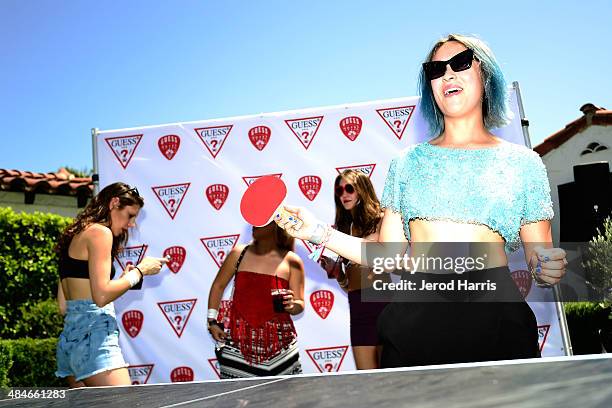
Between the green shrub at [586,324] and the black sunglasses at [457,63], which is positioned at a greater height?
the black sunglasses at [457,63]

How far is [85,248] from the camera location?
392 cm

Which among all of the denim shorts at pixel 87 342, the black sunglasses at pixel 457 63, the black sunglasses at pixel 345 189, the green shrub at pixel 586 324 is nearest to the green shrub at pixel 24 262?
the black sunglasses at pixel 345 189

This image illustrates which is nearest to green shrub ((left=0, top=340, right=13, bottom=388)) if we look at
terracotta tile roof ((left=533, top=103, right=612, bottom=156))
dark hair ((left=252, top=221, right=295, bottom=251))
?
dark hair ((left=252, top=221, right=295, bottom=251))

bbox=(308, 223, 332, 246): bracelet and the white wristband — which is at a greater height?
bbox=(308, 223, 332, 246): bracelet

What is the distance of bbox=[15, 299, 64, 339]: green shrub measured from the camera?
8.71 meters

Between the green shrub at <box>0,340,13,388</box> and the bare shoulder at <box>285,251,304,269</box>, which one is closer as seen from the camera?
the bare shoulder at <box>285,251,304,269</box>

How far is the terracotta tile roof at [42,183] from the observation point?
12.3 meters

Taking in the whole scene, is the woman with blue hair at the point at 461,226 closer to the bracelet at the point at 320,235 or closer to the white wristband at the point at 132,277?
the bracelet at the point at 320,235

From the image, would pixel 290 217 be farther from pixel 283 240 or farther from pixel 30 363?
pixel 30 363

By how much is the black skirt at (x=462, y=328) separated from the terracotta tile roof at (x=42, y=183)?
38.9 ft

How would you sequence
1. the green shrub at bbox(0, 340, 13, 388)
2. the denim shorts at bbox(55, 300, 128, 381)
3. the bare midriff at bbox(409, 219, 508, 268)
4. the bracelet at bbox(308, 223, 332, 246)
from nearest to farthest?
the bare midriff at bbox(409, 219, 508, 268), the bracelet at bbox(308, 223, 332, 246), the denim shorts at bbox(55, 300, 128, 381), the green shrub at bbox(0, 340, 13, 388)

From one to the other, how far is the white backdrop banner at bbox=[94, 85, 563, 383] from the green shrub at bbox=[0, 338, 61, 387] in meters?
1.82

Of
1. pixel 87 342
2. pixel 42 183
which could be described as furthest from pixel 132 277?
pixel 42 183

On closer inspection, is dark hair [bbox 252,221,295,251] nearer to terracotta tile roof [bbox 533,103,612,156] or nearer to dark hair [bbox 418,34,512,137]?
dark hair [bbox 418,34,512,137]
